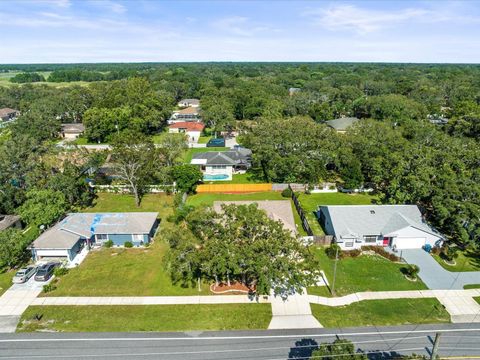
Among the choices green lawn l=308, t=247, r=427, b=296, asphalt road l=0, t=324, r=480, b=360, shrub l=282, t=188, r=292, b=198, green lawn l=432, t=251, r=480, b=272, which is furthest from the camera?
shrub l=282, t=188, r=292, b=198

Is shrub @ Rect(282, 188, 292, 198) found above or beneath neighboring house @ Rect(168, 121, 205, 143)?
beneath

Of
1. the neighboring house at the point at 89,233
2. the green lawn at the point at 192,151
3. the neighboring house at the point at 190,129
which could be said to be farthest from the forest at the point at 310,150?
the green lawn at the point at 192,151

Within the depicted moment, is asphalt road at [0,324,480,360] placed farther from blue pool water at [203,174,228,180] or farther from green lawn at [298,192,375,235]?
blue pool water at [203,174,228,180]

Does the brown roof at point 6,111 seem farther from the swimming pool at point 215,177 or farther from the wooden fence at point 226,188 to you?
the wooden fence at point 226,188

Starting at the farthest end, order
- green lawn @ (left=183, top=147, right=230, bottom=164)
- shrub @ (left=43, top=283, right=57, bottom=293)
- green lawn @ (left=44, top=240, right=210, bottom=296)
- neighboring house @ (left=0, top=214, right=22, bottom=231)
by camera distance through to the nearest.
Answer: green lawn @ (left=183, top=147, right=230, bottom=164)
neighboring house @ (left=0, top=214, right=22, bottom=231)
green lawn @ (left=44, top=240, right=210, bottom=296)
shrub @ (left=43, top=283, right=57, bottom=293)

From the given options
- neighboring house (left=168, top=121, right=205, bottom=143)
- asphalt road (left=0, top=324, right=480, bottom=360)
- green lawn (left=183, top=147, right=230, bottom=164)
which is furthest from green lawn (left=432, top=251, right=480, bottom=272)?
neighboring house (left=168, top=121, right=205, bottom=143)

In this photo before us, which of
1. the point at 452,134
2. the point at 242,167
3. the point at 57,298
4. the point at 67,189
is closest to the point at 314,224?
the point at 242,167
